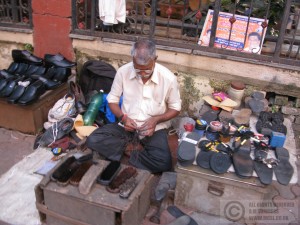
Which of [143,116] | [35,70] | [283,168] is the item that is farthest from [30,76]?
[283,168]

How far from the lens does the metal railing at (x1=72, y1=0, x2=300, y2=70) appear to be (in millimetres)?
4027

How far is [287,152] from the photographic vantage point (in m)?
3.04

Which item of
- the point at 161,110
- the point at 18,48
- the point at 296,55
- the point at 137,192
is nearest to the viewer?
the point at 137,192

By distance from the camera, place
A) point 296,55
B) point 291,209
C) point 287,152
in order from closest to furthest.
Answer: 1. point 287,152
2. point 291,209
3. point 296,55

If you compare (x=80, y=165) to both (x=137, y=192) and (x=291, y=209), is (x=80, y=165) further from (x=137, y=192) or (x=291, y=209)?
(x=291, y=209)

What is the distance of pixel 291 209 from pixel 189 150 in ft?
4.04

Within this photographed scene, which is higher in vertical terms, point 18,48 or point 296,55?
point 296,55

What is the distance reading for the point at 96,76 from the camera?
460 centimetres

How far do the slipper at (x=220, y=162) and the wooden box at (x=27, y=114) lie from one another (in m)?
2.31

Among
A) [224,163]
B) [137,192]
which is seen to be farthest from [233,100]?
[137,192]

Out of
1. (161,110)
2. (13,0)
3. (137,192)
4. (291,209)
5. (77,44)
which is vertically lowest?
(291,209)

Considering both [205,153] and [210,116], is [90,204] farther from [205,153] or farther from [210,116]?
[210,116]

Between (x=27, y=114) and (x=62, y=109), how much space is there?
416 mm

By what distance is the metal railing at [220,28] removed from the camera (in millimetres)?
4027
